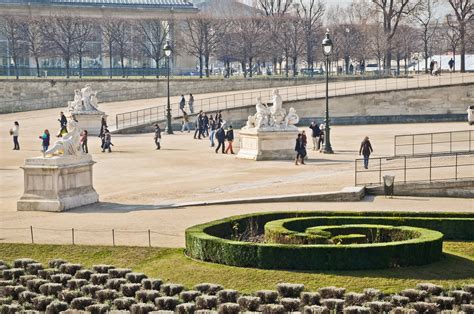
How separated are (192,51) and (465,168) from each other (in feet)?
180

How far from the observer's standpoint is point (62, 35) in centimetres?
8406

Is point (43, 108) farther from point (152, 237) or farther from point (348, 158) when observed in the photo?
point (152, 237)

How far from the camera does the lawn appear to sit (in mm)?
20125

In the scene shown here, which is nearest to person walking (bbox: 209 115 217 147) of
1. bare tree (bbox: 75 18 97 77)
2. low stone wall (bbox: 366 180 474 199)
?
low stone wall (bbox: 366 180 474 199)

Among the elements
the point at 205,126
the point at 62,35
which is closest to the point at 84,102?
the point at 205,126

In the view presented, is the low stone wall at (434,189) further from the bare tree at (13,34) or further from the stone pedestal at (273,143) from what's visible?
the bare tree at (13,34)

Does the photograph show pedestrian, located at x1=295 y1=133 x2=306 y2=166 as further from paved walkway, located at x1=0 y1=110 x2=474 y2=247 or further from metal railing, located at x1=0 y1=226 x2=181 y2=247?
metal railing, located at x1=0 y1=226 x2=181 y2=247

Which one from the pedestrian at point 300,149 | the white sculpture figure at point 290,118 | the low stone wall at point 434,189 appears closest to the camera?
the low stone wall at point 434,189

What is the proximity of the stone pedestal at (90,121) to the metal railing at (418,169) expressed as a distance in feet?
60.2

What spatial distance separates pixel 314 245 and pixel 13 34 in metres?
65.8

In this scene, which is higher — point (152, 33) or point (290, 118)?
point (152, 33)

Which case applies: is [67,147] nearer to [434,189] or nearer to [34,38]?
[434,189]

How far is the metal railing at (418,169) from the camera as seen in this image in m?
32.5

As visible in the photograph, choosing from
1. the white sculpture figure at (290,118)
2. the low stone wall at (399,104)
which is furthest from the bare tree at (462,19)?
the white sculpture figure at (290,118)
